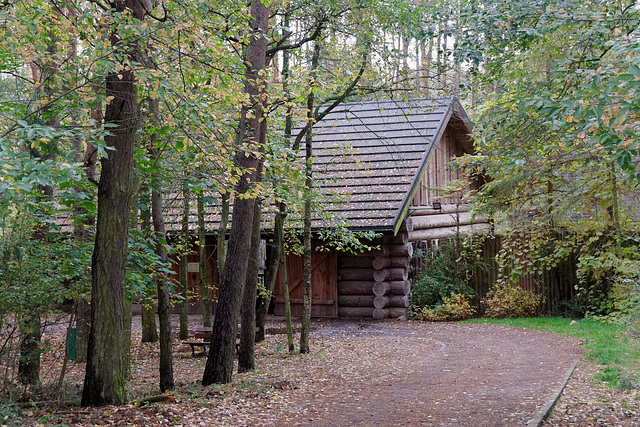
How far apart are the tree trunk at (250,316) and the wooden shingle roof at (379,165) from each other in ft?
16.7

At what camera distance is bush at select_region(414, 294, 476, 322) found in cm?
1731

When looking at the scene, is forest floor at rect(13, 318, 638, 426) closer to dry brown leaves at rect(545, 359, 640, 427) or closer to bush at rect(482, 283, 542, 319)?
dry brown leaves at rect(545, 359, 640, 427)

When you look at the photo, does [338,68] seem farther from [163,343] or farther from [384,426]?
[384,426]

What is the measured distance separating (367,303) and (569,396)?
9.99 m

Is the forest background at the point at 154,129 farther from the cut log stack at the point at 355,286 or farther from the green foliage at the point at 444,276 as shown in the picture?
the green foliage at the point at 444,276

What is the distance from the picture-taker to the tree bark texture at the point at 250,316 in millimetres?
10055

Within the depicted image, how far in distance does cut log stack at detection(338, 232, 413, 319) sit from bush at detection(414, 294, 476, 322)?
64 cm

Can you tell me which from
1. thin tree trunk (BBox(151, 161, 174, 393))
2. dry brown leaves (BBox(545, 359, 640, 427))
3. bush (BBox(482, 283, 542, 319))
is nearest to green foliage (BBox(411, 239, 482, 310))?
bush (BBox(482, 283, 542, 319))

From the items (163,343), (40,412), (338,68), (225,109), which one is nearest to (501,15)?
(338,68)

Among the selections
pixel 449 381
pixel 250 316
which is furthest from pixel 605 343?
pixel 250 316

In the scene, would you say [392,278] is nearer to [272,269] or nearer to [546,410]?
[272,269]

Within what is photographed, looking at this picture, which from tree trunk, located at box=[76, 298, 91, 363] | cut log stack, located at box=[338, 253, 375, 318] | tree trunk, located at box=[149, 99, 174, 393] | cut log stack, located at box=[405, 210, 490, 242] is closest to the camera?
tree trunk, located at box=[149, 99, 174, 393]

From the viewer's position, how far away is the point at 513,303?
57.1 feet

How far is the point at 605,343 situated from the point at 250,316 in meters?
6.87
